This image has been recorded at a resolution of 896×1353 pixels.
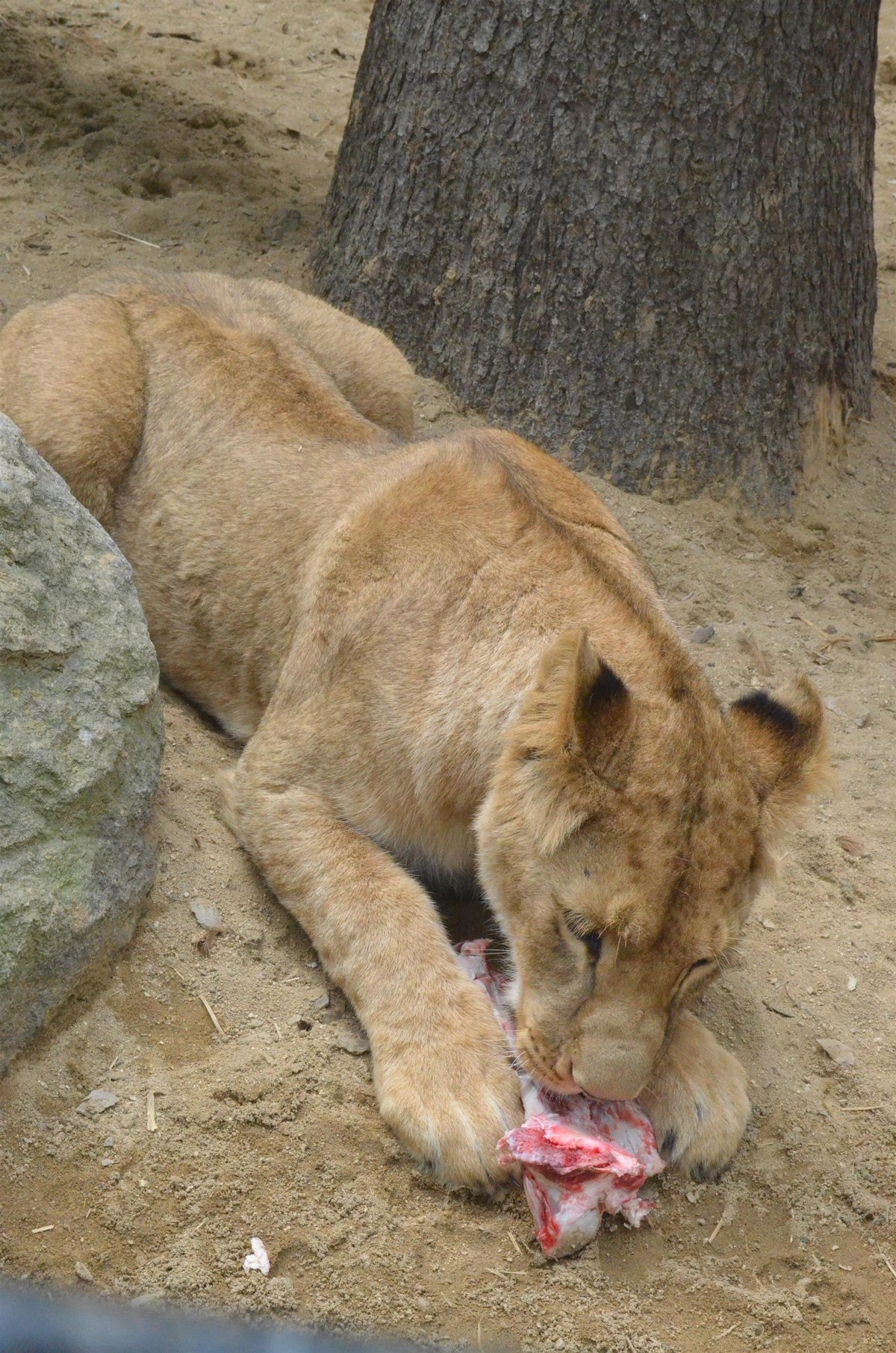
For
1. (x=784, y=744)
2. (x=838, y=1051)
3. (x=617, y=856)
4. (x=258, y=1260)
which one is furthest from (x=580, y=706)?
(x=838, y=1051)

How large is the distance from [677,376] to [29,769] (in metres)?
3.99

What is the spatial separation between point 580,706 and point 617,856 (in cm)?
39

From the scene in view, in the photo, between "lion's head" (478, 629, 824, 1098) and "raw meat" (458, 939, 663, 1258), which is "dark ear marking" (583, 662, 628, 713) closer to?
"lion's head" (478, 629, 824, 1098)

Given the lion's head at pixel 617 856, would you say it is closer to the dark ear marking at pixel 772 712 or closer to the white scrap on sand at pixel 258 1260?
the dark ear marking at pixel 772 712

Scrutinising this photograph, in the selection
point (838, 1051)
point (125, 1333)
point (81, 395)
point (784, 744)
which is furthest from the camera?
point (81, 395)

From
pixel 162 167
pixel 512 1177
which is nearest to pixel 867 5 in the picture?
pixel 162 167

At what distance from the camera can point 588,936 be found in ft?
12.5

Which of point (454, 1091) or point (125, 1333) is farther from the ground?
point (125, 1333)

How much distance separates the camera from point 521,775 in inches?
158

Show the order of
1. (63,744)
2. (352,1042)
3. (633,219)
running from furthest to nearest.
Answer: (633,219) → (352,1042) → (63,744)

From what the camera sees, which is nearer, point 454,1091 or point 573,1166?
point 573,1166

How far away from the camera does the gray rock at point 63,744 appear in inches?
153

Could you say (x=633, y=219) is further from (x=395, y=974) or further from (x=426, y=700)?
(x=395, y=974)

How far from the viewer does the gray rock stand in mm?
3896
